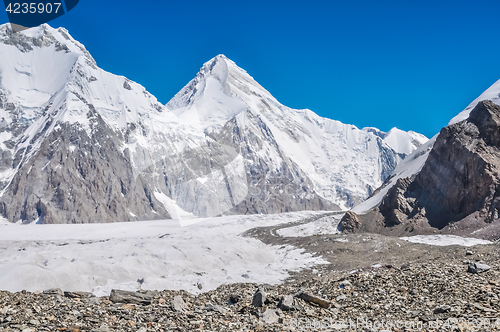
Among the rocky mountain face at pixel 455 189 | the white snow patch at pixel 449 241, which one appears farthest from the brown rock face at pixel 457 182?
the white snow patch at pixel 449 241

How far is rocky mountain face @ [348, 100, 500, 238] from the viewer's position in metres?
45.9

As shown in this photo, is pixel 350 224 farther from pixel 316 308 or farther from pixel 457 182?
pixel 316 308

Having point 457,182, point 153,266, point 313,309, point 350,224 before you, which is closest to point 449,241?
point 457,182

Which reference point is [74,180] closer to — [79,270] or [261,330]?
[79,270]

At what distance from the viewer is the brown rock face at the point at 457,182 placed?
155 feet

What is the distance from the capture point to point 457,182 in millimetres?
50656

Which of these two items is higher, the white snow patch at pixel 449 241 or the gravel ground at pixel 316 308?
the gravel ground at pixel 316 308

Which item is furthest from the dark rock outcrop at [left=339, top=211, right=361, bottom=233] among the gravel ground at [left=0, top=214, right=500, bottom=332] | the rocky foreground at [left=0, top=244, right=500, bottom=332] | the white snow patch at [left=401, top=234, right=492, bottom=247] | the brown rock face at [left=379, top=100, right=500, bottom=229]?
the rocky foreground at [left=0, top=244, right=500, bottom=332]

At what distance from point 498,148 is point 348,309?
156 ft

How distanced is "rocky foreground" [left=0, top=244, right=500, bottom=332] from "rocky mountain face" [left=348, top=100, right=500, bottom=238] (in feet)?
106

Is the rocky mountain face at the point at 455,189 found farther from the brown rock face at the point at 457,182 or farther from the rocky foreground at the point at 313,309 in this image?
the rocky foreground at the point at 313,309

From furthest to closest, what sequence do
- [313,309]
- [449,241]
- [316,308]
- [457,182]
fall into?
[457,182], [449,241], [316,308], [313,309]

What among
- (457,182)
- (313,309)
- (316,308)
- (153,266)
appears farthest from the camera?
(457,182)

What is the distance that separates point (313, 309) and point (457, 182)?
44832 millimetres
